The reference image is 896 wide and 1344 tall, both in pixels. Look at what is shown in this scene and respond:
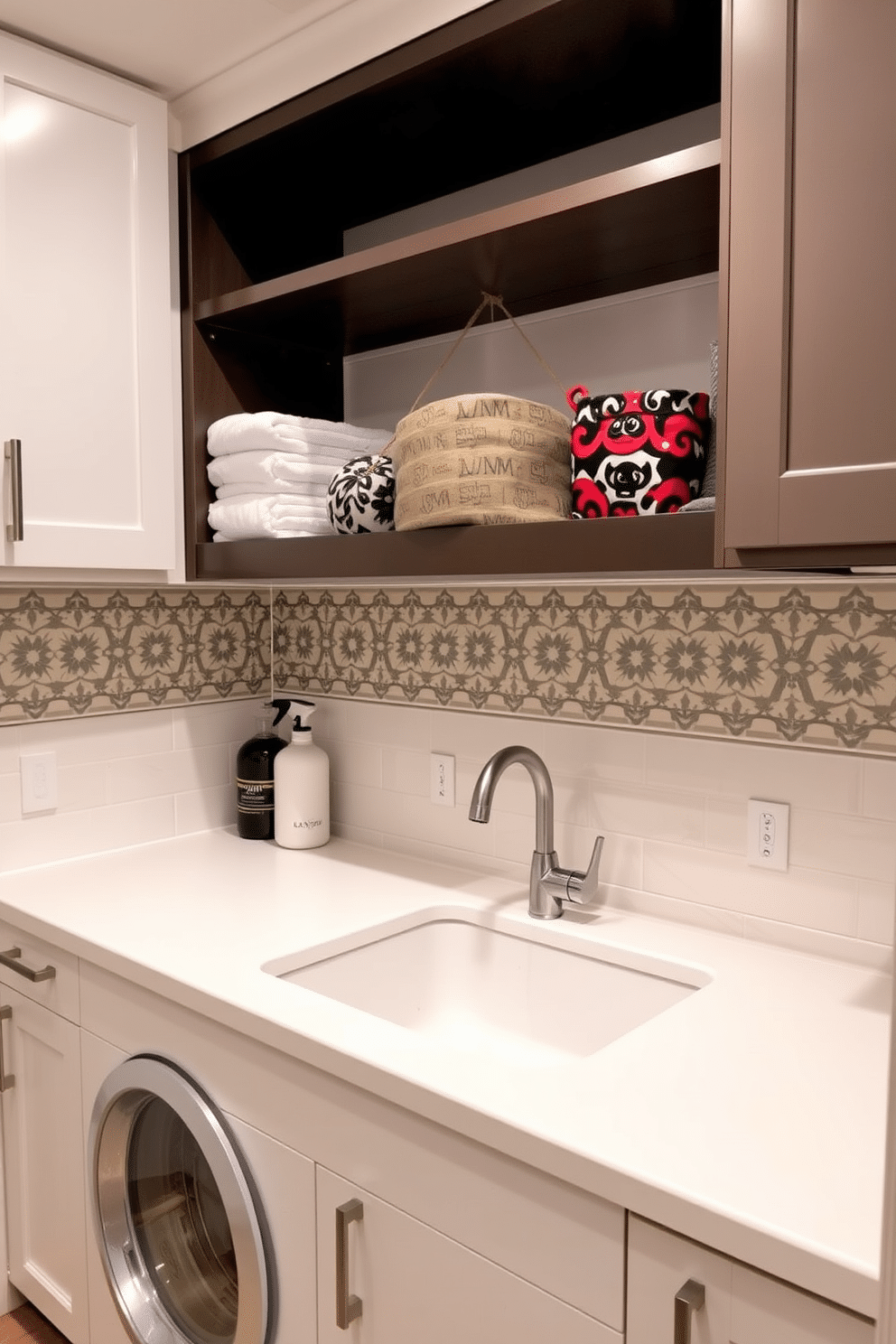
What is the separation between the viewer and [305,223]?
193 centimetres

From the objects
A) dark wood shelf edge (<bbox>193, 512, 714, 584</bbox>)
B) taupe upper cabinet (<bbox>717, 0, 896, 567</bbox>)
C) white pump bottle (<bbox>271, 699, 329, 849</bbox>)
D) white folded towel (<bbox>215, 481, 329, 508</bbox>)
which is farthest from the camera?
white pump bottle (<bbox>271, 699, 329, 849</bbox>)

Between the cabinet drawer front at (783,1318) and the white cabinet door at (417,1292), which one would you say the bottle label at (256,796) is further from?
the cabinet drawer front at (783,1318)

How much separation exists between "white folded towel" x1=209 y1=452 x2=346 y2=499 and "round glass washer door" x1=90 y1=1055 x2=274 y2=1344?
0.93 metres

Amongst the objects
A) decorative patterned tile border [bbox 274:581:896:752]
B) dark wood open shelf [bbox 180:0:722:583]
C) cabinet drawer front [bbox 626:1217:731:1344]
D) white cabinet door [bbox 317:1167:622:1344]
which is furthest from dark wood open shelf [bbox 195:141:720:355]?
white cabinet door [bbox 317:1167:622:1344]

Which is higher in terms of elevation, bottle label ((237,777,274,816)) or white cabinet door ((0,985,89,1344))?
bottle label ((237,777,274,816))

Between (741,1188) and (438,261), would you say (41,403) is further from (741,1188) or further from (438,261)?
(741,1188)

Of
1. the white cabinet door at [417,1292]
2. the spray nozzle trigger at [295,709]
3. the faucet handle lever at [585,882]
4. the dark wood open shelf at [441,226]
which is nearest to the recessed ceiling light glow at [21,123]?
the dark wood open shelf at [441,226]

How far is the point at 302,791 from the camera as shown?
202 cm

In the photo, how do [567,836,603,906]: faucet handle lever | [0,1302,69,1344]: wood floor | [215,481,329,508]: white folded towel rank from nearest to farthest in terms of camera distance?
1. [567,836,603,906]: faucet handle lever
2. [215,481,329,508]: white folded towel
3. [0,1302,69,1344]: wood floor

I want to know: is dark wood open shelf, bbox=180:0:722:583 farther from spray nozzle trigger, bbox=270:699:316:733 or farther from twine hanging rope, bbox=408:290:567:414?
spray nozzle trigger, bbox=270:699:316:733

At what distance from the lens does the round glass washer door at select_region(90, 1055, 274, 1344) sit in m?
1.52

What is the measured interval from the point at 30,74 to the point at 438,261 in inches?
27.8

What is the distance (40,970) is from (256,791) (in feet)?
A: 1.88

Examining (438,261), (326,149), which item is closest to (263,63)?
(326,149)
